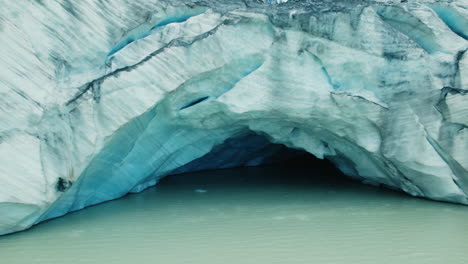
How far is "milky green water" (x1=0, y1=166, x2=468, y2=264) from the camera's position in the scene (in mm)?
3930

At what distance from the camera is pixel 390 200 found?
5.64 meters

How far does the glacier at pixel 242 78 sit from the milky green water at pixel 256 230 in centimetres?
40

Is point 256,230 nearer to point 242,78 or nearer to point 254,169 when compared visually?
point 242,78

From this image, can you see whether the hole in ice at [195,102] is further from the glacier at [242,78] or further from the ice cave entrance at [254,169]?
the ice cave entrance at [254,169]

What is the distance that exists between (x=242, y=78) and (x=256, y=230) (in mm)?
1763

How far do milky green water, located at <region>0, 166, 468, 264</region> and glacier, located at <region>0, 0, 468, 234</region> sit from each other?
402 mm

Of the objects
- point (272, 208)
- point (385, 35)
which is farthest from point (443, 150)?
point (272, 208)

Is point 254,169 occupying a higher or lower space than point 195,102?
lower

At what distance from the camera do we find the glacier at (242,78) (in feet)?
15.6

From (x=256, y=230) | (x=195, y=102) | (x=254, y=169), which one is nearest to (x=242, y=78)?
(x=195, y=102)

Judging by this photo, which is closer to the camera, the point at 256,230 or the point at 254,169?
the point at 256,230

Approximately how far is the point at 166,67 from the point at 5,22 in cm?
162

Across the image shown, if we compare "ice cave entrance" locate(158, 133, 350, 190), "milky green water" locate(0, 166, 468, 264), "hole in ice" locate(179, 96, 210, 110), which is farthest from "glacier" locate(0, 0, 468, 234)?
"ice cave entrance" locate(158, 133, 350, 190)

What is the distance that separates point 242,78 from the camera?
5387 mm
